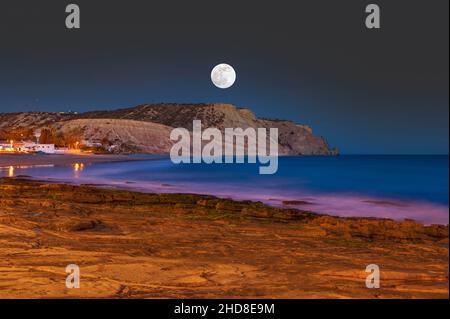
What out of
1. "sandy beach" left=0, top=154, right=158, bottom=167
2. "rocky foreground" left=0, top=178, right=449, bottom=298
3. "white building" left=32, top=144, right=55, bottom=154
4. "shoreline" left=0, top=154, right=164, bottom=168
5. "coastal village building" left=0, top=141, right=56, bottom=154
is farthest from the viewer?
"white building" left=32, top=144, right=55, bottom=154

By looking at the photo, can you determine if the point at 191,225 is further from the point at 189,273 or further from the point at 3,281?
the point at 3,281

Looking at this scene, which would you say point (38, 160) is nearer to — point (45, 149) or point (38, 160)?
point (38, 160)

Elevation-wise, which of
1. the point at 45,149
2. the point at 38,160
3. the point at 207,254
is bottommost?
the point at 207,254

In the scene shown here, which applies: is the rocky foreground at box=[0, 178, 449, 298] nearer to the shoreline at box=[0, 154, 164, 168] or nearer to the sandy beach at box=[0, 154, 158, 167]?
the shoreline at box=[0, 154, 164, 168]

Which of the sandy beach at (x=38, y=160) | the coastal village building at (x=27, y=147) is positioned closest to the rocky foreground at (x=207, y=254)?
the sandy beach at (x=38, y=160)

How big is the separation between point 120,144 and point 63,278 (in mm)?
→ 143520

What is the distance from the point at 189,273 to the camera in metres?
7.92

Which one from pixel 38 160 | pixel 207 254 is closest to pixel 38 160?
pixel 38 160

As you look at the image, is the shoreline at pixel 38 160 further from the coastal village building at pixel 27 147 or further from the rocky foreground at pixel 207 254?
the rocky foreground at pixel 207 254

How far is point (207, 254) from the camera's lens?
→ 31.2 feet

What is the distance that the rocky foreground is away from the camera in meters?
6.98

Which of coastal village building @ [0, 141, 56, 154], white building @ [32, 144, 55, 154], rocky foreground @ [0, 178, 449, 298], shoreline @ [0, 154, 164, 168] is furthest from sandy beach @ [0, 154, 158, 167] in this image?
rocky foreground @ [0, 178, 449, 298]
